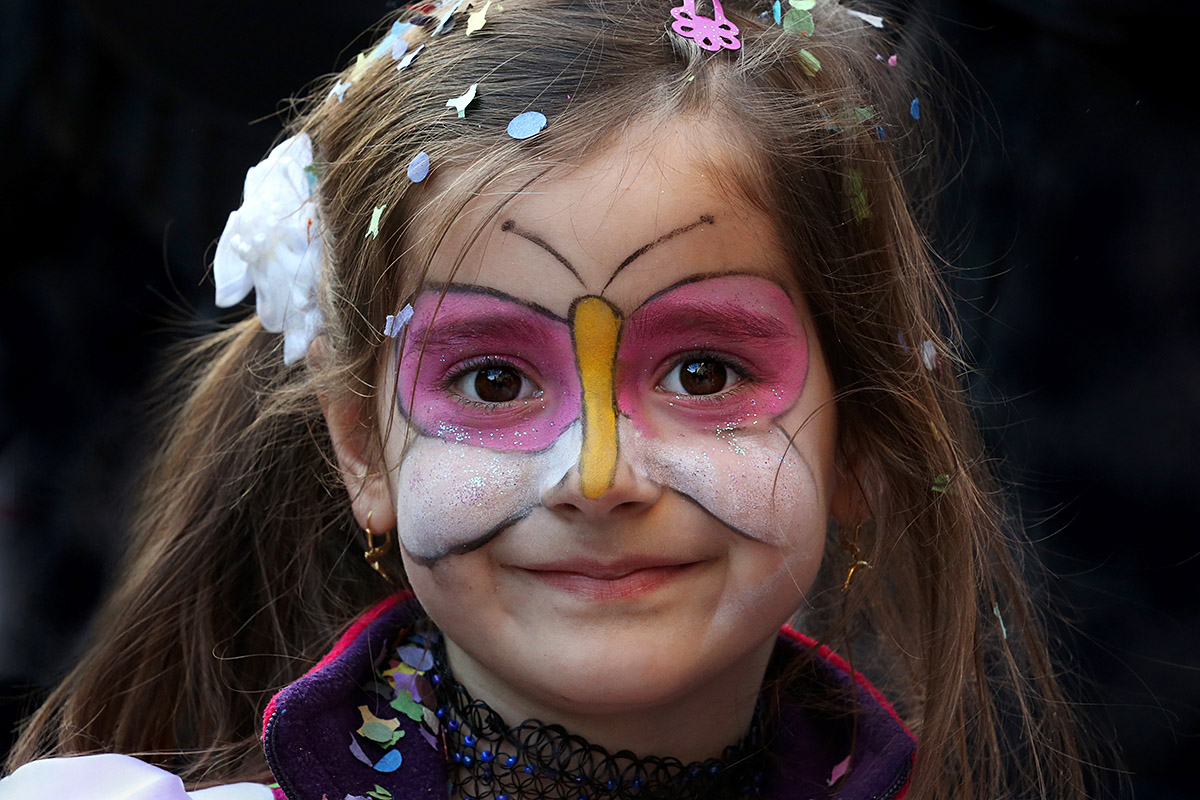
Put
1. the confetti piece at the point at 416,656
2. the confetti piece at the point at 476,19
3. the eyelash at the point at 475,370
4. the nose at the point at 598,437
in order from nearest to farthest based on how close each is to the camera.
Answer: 1. the nose at the point at 598,437
2. the eyelash at the point at 475,370
3. the confetti piece at the point at 476,19
4. the confetti piece at the point at 416,656

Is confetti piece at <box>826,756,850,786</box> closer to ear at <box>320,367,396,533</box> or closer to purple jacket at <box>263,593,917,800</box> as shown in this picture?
purple jacket at <box>263,593,917,800</box>

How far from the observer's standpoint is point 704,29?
143 centimetres

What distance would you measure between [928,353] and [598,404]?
1.48 feet

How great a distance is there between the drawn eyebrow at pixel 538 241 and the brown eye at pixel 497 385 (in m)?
0.13

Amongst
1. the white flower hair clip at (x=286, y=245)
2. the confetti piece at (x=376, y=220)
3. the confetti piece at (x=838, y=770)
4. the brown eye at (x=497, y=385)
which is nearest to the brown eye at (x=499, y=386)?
the brown eye at (x=497, y=385)

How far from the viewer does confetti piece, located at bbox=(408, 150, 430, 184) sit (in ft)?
4.58

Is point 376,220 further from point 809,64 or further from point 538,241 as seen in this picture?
point 809,64

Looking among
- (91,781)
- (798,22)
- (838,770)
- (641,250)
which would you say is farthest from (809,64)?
(91,781)

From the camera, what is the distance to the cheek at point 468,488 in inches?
51.1

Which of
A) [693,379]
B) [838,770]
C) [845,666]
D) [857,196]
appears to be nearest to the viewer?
[693,379]

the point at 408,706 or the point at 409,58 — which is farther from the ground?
the point at 409,58

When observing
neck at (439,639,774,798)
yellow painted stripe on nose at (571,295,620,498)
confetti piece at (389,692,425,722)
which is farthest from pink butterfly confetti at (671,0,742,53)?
confetti piece at (389,692,425,722)

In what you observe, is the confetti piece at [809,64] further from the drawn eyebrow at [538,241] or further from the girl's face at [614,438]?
the drawn eyebrow at [538,241]

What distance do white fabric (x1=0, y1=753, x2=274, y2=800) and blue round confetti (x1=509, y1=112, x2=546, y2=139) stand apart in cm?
76
